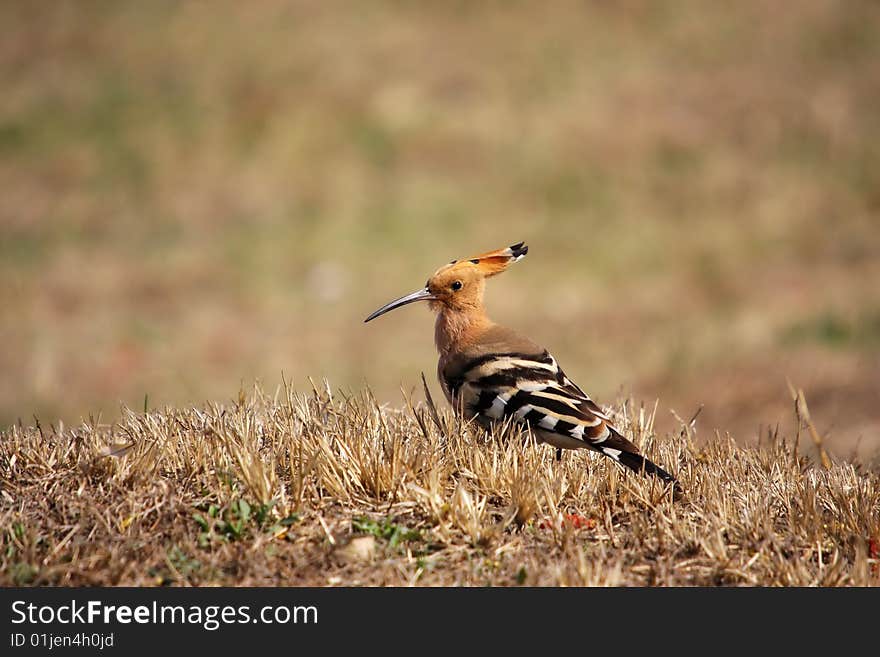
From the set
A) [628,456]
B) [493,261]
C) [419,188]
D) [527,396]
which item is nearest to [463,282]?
[493,261]

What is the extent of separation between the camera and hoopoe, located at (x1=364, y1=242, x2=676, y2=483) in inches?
149

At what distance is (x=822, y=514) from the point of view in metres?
3.45

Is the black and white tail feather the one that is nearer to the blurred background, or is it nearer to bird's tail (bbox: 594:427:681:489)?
bird's tail (bbox: 594:427:681:489)

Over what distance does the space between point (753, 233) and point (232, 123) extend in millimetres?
10621

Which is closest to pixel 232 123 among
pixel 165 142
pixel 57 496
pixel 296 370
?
pixel 165 142

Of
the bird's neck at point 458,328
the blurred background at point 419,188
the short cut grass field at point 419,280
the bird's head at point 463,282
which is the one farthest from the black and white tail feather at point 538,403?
the blurred background at point 419,188

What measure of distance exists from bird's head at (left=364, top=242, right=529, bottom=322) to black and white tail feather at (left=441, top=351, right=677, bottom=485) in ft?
1.43

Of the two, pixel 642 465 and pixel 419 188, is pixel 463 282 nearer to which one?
pixel 642 465

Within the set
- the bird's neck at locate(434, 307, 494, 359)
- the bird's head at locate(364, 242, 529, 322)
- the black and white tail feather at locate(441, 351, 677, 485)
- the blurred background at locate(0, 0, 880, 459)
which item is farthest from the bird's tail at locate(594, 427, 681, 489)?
the blurred background at locate(0, 0, 880, 459)

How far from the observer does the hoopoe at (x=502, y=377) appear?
378 cm

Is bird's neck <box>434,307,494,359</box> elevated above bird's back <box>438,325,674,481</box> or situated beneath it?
elevated above

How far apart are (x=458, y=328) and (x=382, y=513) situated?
4.75 feet

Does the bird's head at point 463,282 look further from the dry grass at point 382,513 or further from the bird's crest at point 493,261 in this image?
the dry grass at point 382,513

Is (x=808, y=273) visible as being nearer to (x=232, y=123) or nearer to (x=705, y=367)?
(x=705, y=367)
